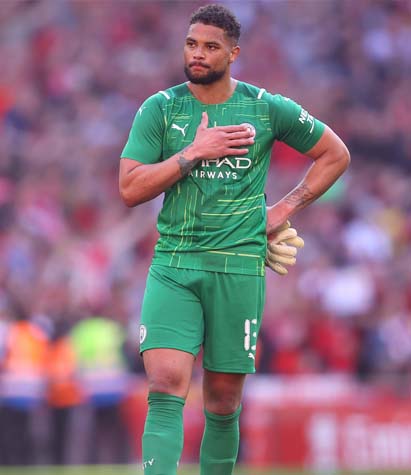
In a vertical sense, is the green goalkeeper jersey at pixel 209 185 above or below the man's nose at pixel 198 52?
below

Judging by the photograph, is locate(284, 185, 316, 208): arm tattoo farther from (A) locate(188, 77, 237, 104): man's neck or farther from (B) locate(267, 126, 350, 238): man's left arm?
(A) locate(188, 77, 237, 104): man's neck

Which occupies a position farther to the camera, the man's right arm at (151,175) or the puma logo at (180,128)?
the puma logo at (180,128)

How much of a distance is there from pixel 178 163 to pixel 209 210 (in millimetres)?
306

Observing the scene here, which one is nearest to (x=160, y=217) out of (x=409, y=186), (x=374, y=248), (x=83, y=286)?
(x=83, y=286)

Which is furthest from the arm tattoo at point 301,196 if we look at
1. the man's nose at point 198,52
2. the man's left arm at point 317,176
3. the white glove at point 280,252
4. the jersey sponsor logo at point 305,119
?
the man's nose at point 198,52

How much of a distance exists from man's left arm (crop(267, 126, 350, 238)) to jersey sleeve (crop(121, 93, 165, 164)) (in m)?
0.81

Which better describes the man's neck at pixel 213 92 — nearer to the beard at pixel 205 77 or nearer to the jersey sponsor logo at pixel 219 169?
the beard at pixel 205 77

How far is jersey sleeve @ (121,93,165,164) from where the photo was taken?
6.20 meters

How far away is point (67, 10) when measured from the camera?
1831 cm

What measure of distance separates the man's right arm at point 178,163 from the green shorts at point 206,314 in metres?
0.41

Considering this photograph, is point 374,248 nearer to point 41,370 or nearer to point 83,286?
point 83,286

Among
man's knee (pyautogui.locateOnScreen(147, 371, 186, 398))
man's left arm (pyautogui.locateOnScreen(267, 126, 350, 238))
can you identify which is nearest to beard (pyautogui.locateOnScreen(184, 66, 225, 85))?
man's left arm (pyautogui.locateOnScreen(267, 126, 350, 238))

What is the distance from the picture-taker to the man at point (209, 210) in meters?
6.11

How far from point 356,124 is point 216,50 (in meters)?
11.5
